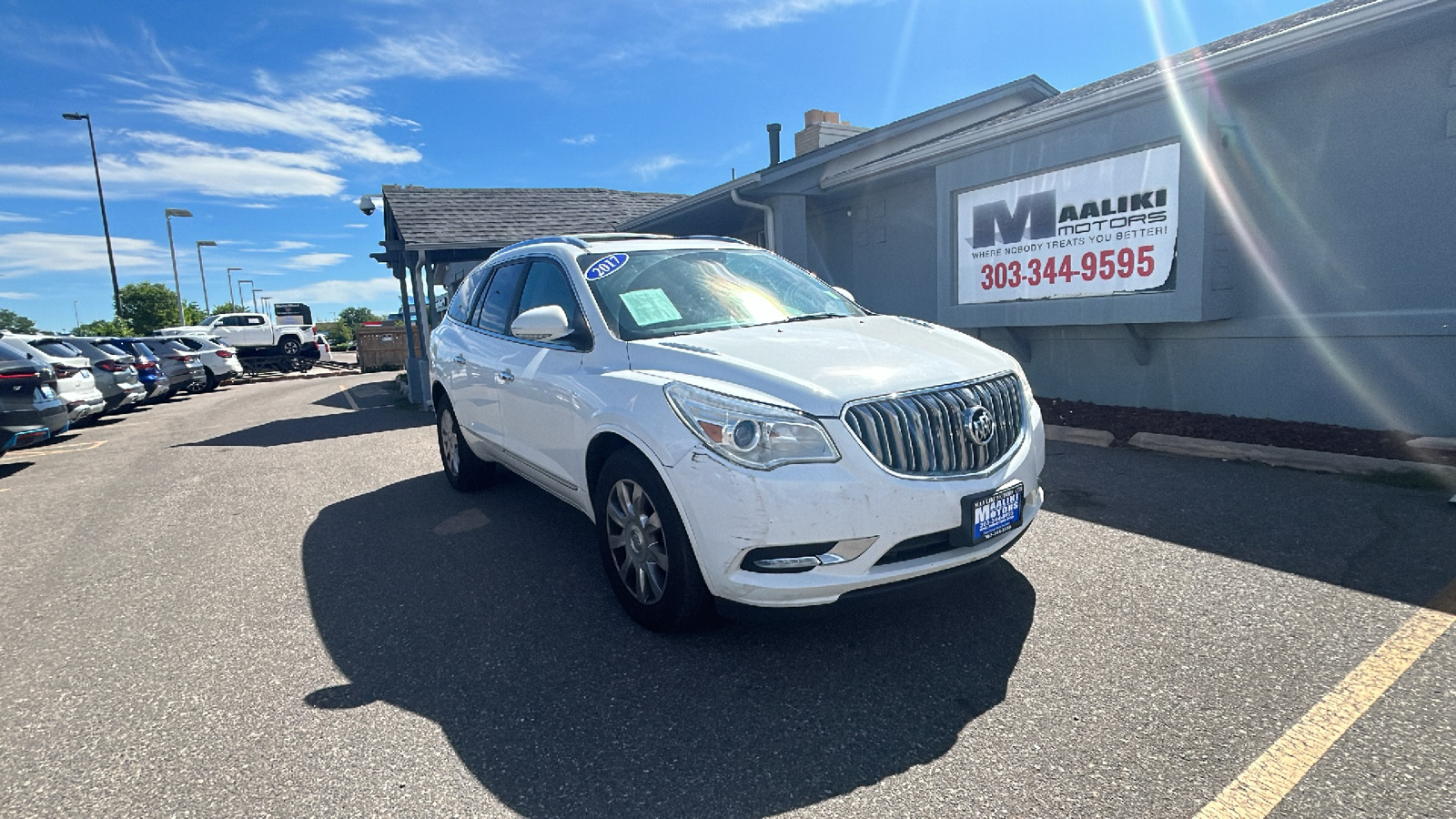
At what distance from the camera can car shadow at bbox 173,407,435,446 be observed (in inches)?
407

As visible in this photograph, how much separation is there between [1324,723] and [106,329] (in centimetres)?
4163

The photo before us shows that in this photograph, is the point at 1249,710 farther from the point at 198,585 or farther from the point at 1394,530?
the point at 198,585

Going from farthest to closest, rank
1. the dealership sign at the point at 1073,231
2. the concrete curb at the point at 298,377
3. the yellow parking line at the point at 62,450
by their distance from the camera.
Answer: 1. the concrete curb at the point at 298,377
2. the yellow parking line at the point at 62,450
3. the dealership sign at the point at 1073,231

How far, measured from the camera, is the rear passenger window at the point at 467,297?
18.9 ft

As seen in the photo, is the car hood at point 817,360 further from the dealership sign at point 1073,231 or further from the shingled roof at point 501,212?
the shingled roof at point 501,212

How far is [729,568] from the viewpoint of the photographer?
2965 millimetres

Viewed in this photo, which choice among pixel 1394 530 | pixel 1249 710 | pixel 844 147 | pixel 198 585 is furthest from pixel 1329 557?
pixel 844 147

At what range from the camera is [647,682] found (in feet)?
10.0

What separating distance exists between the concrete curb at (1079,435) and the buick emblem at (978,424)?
4.60 meters

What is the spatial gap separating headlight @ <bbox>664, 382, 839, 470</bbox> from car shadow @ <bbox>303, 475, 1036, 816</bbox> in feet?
2.86

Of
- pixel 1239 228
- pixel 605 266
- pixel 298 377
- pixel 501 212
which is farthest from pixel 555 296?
pixel 298 377

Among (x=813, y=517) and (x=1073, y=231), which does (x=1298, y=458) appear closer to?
(x=1073, y=231)

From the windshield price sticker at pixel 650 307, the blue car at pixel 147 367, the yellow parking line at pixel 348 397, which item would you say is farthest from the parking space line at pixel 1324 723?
the blue car at pixel 147 367

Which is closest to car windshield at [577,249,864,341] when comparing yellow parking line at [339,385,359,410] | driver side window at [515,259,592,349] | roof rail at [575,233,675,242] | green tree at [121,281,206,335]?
driver side window at [515,259,592,349]
